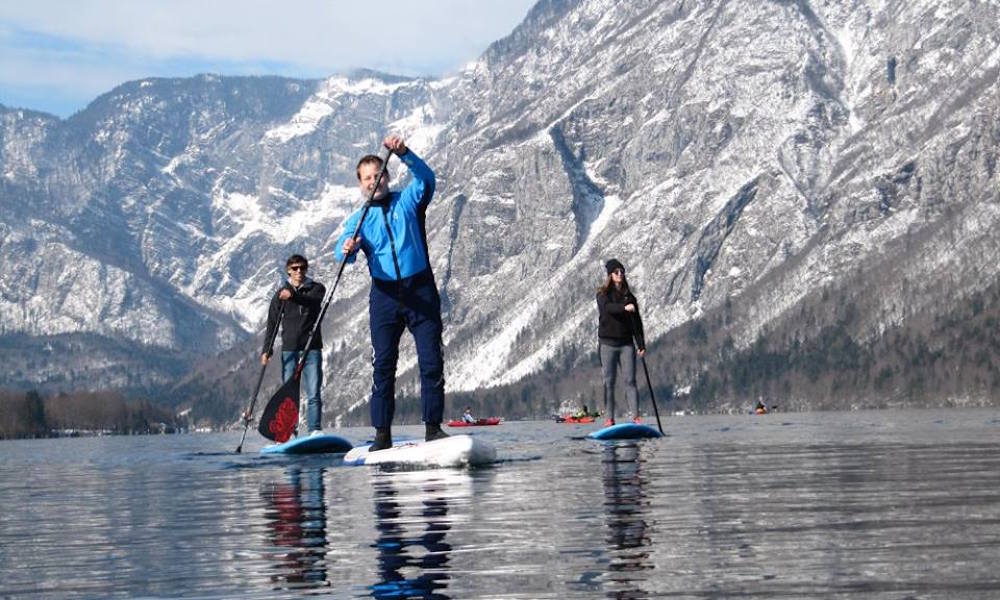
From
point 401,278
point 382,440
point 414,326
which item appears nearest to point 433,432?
point 382,440

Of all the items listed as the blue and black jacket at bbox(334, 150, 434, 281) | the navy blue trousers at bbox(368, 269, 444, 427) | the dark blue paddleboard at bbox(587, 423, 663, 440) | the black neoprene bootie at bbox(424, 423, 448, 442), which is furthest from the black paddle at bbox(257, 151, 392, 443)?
the dark blue paddleboard at bbox(587, 423, 663, 440)

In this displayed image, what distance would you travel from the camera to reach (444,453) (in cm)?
2439

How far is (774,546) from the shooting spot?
1186 centimetres

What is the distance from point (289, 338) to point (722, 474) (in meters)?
15.5

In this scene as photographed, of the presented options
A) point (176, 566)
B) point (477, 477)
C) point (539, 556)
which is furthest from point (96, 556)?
point (477, 477)

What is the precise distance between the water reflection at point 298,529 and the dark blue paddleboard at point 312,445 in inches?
338

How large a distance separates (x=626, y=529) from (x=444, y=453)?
11153 millimetres

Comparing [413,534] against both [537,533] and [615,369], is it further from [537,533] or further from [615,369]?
[615,369]

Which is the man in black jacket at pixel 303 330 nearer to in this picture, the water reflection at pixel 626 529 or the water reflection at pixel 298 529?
the water reflection at pixel 298 529

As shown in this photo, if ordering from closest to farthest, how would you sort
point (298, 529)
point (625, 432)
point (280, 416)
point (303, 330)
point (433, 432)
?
point (298, 529) < point (433, 432) < point (280, 416) < point (303, 330) < point (625, 432)

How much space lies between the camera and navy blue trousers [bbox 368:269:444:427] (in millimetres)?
24641

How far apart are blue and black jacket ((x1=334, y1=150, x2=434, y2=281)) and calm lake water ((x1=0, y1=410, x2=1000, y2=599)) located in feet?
10.6

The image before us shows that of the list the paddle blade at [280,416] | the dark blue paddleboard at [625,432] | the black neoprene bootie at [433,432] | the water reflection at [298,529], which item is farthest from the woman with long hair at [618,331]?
the water reflection at [298,529]

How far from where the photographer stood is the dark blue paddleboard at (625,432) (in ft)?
118
